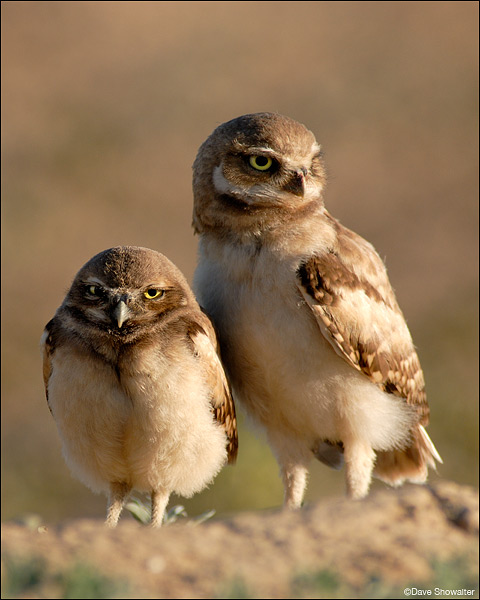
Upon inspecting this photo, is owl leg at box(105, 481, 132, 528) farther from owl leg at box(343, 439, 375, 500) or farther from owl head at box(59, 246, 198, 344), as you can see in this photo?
owl leg at box(343, 439, 375, 500)

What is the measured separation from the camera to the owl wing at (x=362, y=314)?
6473mm

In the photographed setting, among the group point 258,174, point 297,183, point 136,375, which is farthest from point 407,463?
point 136,375

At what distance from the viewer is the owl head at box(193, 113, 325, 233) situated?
6.58 m

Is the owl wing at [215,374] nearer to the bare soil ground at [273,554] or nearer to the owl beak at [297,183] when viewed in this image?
the owl beak at [297,183]

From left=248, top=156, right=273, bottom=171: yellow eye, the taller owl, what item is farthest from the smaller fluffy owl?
left=248, top=156, right=273, bottom=171: yellow eye

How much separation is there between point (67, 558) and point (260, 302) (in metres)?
2.63

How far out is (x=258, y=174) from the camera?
6.61m

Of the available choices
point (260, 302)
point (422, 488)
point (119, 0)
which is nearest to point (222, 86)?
point (119, 0)

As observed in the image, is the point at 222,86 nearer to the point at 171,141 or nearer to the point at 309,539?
the point at 171,141

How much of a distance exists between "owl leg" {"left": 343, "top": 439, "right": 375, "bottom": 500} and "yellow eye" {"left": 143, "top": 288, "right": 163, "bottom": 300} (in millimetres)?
1798

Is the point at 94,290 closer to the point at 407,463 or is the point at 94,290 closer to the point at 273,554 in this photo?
the point at 273,554

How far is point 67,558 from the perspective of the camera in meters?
4.21

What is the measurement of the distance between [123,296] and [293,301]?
114cm

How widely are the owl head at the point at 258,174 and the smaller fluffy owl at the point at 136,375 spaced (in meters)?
0.64
